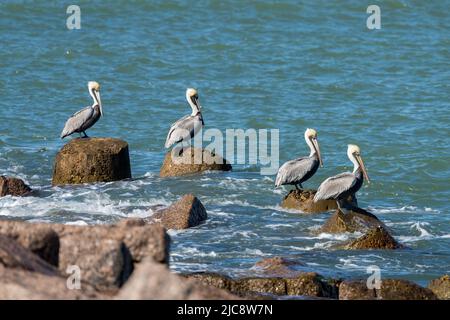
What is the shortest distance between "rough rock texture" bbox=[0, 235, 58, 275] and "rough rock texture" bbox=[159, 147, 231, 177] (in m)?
11.6

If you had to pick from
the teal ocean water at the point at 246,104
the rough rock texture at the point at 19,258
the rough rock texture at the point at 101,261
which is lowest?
the teal ocean water at the point at 246,104

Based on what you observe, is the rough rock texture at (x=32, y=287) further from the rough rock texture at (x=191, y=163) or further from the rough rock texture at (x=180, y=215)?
the rough rock texture at (x=191, y=163)

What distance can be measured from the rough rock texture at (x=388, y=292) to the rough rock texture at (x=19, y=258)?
4193mm

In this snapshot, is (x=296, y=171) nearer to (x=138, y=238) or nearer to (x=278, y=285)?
(x=278, y=285)

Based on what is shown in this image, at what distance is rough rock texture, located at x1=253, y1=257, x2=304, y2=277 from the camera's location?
12.4 meters

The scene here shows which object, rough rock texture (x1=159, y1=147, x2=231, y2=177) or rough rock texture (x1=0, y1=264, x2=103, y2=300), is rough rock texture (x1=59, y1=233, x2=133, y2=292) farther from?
rough rock texture (x1=159, y1=147, x2=231, y2=177)

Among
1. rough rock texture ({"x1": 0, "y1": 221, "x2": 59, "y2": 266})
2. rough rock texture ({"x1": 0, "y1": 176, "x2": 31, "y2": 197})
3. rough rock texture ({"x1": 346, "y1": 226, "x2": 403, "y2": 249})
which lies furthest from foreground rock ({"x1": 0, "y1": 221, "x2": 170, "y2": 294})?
rough rock texture ({"x1": 0, "y1": 176, "x2": 31, "y2": 197})

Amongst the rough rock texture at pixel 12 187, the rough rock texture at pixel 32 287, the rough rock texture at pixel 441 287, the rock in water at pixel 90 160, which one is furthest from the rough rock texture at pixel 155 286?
the rock in water at pixel 90 160

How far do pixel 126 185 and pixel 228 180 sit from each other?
5.78ft

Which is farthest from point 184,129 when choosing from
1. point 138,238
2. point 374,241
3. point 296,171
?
point 138,238

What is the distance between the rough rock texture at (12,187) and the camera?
1734cm

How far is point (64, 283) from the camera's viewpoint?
7.32 m

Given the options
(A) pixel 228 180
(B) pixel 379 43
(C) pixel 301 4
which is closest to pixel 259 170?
(A) pixel 228 180
